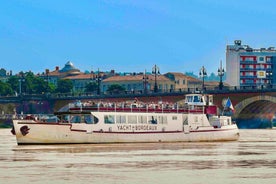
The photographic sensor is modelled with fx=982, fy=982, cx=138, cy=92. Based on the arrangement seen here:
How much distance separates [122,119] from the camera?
247ft

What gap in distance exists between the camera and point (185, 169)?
4881 cm

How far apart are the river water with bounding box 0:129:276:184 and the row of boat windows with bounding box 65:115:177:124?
368 cm

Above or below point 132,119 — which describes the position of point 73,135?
below

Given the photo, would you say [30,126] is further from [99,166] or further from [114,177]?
[114,177]

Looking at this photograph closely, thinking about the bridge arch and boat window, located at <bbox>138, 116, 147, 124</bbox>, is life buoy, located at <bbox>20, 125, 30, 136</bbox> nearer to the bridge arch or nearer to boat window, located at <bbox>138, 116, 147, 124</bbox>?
boat window, located at <bbox>138, 116, 147, 124</bbox>

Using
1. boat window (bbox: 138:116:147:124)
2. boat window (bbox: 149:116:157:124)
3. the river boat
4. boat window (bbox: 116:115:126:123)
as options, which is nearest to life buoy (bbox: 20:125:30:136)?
the river boat

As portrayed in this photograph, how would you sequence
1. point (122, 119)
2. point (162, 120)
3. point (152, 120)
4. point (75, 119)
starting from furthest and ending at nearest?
1. point (162, 120)
2. point (152, 120)
3. point (122, 119)
4. point (75, 119)

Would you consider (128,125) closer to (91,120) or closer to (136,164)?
(91,120)

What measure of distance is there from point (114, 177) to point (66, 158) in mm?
12042

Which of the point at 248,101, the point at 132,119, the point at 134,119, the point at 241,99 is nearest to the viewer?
the point at 132,119

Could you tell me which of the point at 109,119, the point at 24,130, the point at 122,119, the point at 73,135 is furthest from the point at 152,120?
the point at 24,130

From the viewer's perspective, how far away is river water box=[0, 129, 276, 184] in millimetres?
43938

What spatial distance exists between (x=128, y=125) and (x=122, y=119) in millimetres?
700

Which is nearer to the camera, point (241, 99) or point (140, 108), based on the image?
point (140, 108)
